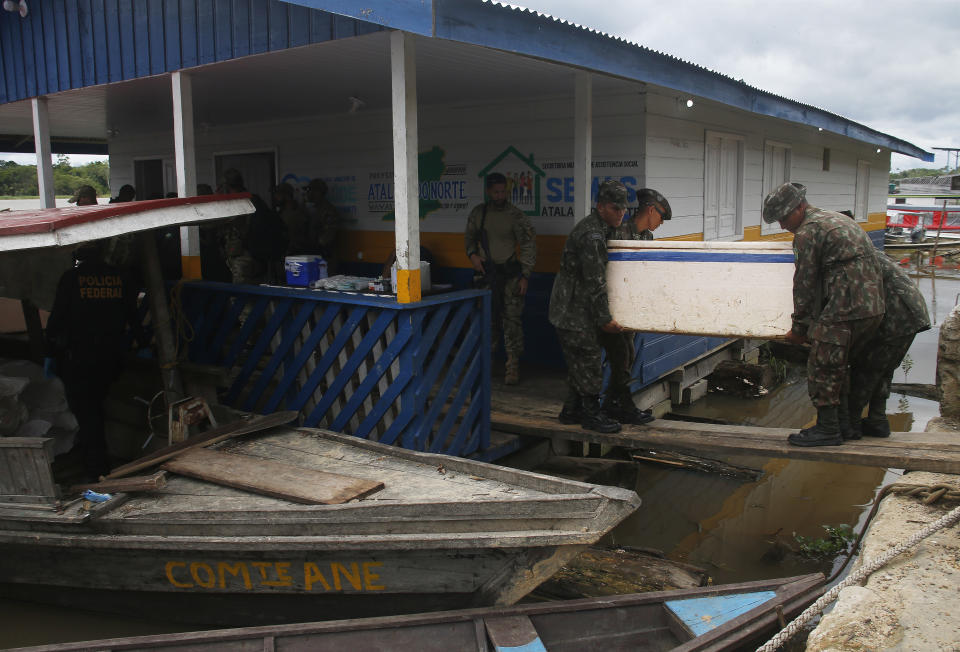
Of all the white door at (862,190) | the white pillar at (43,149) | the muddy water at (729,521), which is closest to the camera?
the muddy water at (729,521)

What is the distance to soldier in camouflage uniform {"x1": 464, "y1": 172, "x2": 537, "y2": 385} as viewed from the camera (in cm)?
664

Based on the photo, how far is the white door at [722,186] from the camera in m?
7.95

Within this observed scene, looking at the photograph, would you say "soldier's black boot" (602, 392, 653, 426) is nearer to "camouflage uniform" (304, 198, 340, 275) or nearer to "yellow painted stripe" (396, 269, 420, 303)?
"yellow painted stripe" (396, 269, 420, 303)

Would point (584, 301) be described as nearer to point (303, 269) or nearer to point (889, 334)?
point (889, 334)

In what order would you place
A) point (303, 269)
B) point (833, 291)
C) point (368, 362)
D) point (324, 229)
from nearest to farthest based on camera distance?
point (833, 291) → point (368, 362) → point (303, 269) → point (324, 229)

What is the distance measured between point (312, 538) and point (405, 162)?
7.23ft

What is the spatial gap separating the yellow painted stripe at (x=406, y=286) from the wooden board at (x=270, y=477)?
1.14 m

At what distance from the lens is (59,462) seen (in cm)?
534

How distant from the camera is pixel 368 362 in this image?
16.4 feet

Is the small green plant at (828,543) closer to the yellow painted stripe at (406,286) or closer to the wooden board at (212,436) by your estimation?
the yellow painted stripe at (406,286)

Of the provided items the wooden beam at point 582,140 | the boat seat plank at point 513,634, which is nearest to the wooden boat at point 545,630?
the boat seat plank at point 513,634

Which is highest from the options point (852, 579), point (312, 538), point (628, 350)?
point (628, 350)

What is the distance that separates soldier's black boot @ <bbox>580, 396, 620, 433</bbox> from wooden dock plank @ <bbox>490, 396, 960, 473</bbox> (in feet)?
0.14

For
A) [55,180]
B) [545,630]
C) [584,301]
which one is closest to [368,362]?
[584,301]
